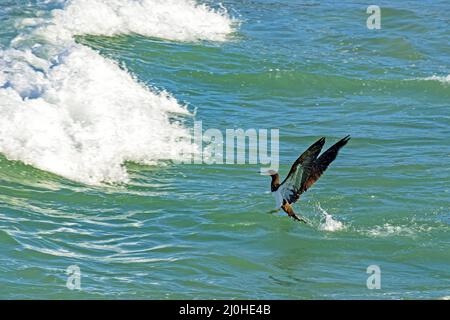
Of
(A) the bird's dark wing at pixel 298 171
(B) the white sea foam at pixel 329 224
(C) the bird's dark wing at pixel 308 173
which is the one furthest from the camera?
(B) the white sea foam at pixel 329 224

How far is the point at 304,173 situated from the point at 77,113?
4655mm

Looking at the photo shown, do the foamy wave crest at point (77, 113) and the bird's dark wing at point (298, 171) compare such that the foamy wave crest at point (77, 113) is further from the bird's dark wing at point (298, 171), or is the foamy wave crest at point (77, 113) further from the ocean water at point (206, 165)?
the bird's dark wing at point (298, 171)

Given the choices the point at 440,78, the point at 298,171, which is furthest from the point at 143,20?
the point at 298,171

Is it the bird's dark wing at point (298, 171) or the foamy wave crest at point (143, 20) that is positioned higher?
the foamy wave crest at point (143, 20)

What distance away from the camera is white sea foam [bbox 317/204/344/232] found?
1002 cm

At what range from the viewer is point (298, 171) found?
8.84 m

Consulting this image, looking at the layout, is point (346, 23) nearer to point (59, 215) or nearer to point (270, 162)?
point (270, 162)

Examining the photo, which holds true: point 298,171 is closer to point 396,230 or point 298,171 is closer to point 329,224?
point 329,224

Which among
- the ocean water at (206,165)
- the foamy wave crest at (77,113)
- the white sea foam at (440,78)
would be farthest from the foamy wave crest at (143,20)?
the white sea foam at (440,78)

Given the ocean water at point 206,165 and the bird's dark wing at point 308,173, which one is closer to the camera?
the bird's dark wing at point 308,173

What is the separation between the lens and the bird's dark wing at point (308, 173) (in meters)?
8.59

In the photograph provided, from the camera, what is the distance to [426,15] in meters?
21.9

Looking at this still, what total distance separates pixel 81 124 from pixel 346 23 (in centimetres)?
962

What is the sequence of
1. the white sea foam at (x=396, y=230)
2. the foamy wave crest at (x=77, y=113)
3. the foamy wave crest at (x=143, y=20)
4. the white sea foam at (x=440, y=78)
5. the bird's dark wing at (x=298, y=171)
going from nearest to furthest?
the bird's dark wing at (x=298, y=171)
the white sea foam at (x=396, y=230)
the foamy wave crest at (x=77, y=113)
the white sea foam at (x=440, y=78)
the foamy wave crest at (x=143, y=20)
